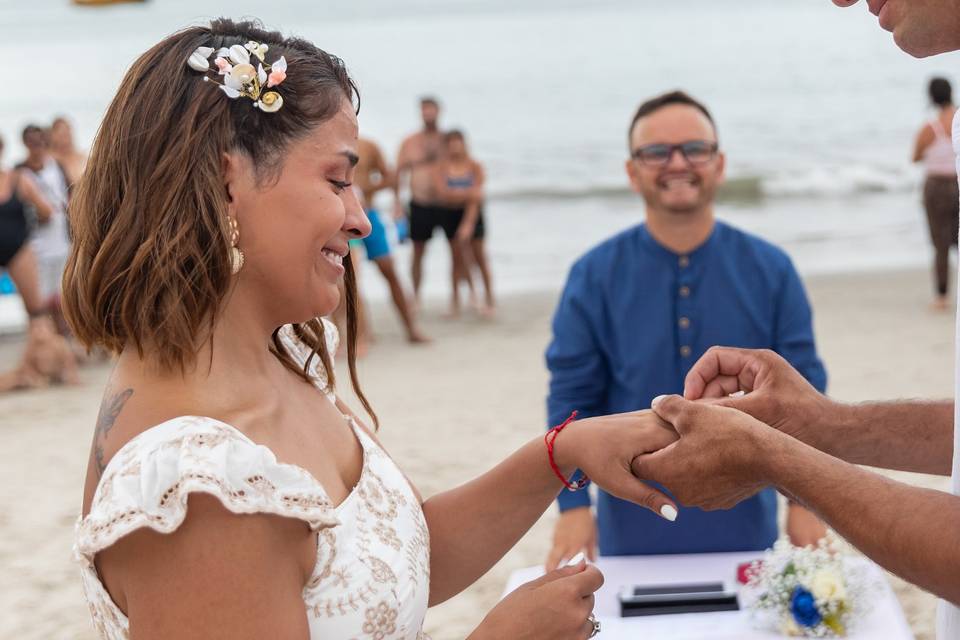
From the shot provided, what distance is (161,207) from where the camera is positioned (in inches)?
72.9

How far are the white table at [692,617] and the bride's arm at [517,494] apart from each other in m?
0.52

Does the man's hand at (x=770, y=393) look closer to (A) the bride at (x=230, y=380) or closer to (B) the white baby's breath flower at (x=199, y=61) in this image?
(A) the bride at (x=230, y=380)

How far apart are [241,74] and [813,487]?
1294mm

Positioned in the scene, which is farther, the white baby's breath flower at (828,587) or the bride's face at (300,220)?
the white baby's breath flower at (828,587)

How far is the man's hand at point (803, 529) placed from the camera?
3.65m

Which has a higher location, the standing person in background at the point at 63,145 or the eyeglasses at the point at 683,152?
the eyeglasses at the point at 683,152

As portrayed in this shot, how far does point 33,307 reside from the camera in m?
10.1

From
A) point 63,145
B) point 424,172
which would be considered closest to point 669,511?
point 424,172

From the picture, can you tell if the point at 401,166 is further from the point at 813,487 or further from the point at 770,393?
the point at 813,487

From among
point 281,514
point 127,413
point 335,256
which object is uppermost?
point 335,256

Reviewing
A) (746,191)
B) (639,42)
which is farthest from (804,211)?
(639,42)

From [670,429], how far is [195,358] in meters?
1.16

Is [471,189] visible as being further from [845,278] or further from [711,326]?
[711,326]

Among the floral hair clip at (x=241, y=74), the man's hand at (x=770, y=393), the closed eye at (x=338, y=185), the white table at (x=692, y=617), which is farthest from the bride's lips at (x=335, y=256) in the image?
the white table at (x=692, y=617)
